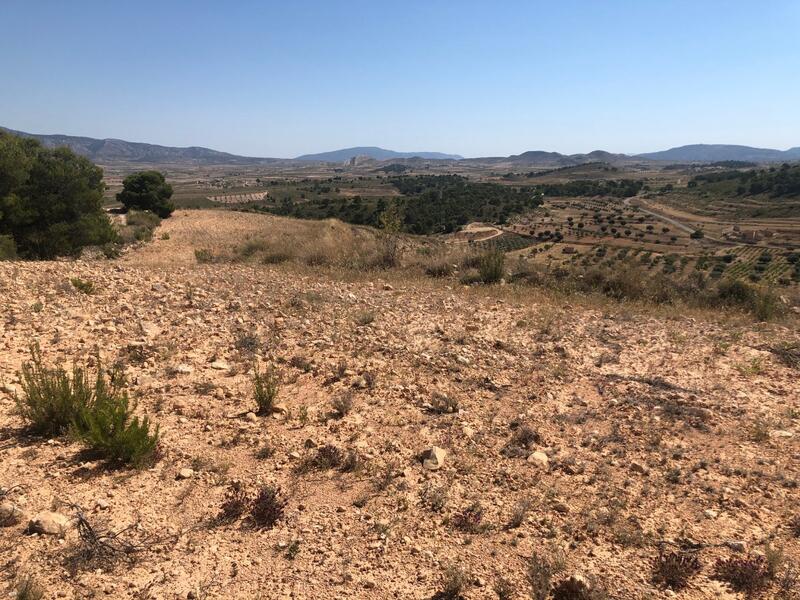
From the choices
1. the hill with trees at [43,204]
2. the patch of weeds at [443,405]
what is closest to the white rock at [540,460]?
the patch of weeds at [443,405]

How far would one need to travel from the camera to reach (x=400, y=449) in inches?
176

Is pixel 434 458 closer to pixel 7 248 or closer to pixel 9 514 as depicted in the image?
pixel 9 514

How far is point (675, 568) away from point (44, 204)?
59.1 ft

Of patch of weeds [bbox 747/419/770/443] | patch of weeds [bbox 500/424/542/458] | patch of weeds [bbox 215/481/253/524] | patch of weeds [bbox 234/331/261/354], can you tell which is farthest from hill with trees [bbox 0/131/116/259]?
patch of weeds [bbox 747/419/770/443]

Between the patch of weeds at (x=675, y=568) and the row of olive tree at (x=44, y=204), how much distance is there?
15099mm

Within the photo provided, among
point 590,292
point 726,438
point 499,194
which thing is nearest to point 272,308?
point 726,438

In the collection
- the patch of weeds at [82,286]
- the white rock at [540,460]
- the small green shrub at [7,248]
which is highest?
the small green shrub at [7,248]

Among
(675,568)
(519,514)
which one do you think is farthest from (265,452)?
(675,568)

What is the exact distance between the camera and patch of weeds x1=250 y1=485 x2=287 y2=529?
134 inches

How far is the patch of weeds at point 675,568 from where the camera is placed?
3.02 metres

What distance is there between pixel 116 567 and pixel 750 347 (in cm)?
857

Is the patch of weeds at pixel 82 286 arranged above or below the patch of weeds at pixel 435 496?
above

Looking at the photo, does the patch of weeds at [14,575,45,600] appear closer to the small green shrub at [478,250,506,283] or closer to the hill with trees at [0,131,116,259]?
the small green shrub at [478,250,506,283]

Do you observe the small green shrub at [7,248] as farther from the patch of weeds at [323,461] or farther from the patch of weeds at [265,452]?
the patch of weeds at [323,461]
